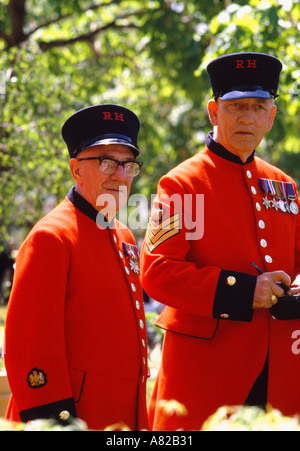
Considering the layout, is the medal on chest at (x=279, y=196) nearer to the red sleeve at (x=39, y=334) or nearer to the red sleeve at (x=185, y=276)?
the red sleeve at (x=185, y=276)

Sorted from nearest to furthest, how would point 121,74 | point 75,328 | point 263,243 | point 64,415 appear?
point 64,415
point 75,328
point 263,243
point 121,74

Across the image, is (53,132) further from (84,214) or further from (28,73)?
(84,214)

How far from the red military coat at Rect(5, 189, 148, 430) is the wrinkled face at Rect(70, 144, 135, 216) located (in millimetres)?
50

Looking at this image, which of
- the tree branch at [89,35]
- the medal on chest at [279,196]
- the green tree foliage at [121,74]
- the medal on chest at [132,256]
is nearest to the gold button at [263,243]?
the medal on chest at [279,196]

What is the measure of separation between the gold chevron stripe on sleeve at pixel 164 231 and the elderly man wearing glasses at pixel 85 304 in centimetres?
14

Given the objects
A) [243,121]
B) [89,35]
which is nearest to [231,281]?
[243,121]

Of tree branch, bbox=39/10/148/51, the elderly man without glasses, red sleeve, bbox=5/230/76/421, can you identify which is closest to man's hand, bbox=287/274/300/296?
the elderly man without glasses

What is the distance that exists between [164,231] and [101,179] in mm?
335

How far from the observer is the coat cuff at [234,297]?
110 inches

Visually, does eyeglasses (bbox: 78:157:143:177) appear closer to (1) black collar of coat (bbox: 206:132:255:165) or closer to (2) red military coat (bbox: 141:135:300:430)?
(2) red military coat (bbox: 141:135:300:430)

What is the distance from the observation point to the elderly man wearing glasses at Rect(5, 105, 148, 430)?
8.24 feet

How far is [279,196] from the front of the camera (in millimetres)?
3238

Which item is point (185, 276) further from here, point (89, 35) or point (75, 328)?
point (89, 35)

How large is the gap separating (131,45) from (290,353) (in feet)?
43.5
